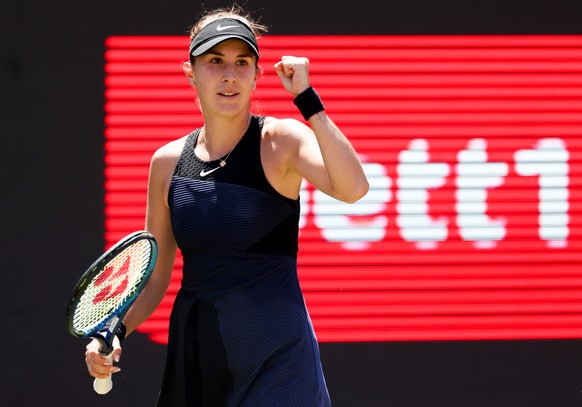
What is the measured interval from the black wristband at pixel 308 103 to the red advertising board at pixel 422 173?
7.60 feet

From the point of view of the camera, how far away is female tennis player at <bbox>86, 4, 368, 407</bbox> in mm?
2674

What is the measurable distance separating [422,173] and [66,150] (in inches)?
70.9

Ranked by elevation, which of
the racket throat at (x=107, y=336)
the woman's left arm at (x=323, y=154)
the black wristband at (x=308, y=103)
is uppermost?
the black wristband at (x=308, y=103)

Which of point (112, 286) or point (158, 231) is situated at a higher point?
point (158, 231)

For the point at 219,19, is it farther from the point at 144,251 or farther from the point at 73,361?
the point at 73,361

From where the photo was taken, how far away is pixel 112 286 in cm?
278

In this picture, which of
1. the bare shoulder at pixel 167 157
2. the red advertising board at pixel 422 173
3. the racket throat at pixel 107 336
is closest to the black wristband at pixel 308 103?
the bare shoulder at pixel 167 157

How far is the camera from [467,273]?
4984mm

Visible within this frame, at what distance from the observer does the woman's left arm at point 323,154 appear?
257cm

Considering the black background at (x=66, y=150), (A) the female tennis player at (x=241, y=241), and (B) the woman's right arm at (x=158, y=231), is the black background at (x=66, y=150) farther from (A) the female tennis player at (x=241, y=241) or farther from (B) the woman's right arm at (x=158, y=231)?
(A) the female tennis player at (x=241, y=241)

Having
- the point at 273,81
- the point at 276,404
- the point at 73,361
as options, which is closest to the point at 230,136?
the point at 276,404

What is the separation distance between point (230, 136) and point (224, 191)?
194mm

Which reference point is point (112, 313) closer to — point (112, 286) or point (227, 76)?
point (112, 286)

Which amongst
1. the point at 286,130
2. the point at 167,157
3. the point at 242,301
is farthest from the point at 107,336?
the point at 286,130
